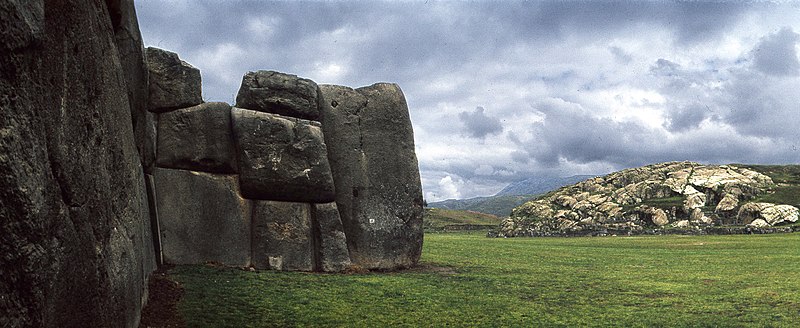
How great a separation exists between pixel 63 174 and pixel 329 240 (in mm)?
13972

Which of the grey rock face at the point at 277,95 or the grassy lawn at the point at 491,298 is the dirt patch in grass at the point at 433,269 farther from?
the grey rock face at the point at 277,95

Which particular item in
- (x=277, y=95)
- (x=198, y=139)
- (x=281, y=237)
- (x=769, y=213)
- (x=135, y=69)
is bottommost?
(x=769, y=213)

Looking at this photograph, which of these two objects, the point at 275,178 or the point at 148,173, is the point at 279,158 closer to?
the point at 275,178

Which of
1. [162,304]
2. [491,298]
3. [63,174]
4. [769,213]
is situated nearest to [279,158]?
[162,304]

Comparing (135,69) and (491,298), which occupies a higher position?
(135,69)

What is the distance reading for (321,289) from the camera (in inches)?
618

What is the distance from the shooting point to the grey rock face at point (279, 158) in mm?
19141

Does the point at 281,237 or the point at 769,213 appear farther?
the point at 769,213

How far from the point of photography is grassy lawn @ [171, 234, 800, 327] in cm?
1254

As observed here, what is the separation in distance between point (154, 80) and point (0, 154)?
14.4 metres

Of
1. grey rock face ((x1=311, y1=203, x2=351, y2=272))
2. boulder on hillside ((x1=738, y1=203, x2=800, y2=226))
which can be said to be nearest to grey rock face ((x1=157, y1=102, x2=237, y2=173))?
grey rock face ((x1=311, y1=203, x2=351, y2=272))

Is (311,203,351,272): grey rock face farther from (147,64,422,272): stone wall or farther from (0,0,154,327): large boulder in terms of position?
(0,0,154,327): large boulder

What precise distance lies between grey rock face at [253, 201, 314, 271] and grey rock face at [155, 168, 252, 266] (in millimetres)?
363

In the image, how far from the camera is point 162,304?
11.8m
